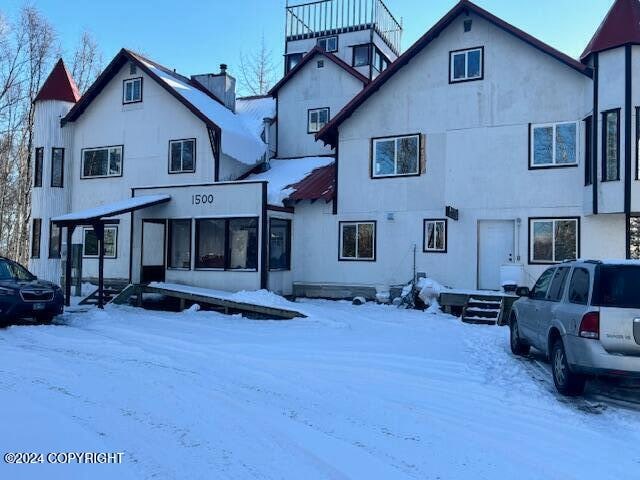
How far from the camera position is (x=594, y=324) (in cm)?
696

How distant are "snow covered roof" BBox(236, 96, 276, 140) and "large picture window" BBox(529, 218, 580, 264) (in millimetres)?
12639

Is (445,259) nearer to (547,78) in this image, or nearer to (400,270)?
(400,270)

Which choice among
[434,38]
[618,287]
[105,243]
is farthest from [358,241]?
[618,287]

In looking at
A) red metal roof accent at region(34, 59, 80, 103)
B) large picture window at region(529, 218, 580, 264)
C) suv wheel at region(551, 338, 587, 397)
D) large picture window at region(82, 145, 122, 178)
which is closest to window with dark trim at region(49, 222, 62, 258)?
large picture window at region(82, 145, 122, 178)

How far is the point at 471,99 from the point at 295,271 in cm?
816

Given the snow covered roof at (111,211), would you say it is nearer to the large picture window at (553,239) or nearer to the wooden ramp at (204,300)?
the wooden ramp at (204,300)

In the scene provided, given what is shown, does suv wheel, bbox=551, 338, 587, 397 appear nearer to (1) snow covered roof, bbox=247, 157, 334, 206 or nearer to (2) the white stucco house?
(2) the white stucco house

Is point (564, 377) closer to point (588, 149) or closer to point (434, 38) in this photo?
point (588, 149)

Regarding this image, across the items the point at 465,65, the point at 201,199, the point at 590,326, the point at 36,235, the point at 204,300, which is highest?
the point at 465,65

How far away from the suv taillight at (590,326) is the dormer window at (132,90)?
1991cm

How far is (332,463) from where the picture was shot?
484 centimetres

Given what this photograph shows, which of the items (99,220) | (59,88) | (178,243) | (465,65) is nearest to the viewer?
(99,220)

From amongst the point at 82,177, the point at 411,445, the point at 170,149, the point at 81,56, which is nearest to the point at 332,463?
the point at 411,445

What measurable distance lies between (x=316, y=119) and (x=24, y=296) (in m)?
14.9
